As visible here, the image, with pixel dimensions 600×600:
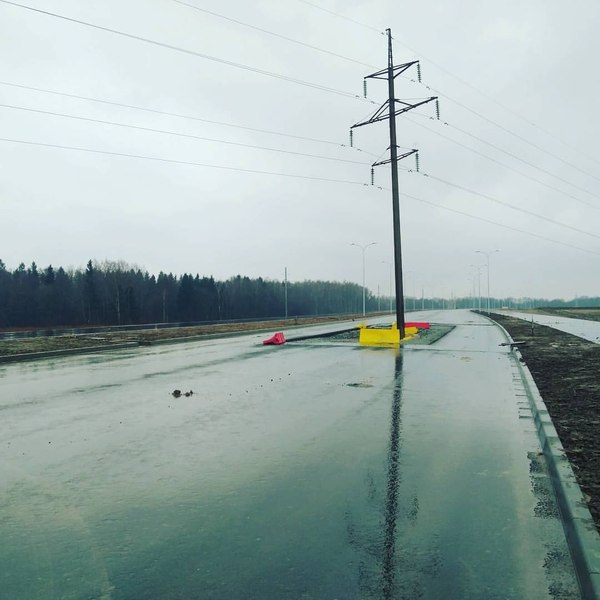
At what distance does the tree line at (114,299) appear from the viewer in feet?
328

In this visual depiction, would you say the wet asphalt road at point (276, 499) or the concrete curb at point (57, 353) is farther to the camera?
the concrete curb at point (57, 353)

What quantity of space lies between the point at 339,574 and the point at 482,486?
2.33 meters

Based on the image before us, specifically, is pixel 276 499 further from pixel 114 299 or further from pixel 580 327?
pixel 114 299

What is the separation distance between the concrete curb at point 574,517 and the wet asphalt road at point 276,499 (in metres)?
0.09

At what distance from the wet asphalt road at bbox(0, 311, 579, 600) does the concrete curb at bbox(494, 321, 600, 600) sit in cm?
9

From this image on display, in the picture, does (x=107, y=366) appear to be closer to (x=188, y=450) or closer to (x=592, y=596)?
(x=188, y=450)

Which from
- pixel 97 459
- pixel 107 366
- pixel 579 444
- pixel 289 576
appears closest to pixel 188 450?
pixel 97 459

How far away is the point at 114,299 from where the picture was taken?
113 metres

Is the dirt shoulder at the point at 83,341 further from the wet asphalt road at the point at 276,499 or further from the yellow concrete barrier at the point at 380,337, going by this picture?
the wet asphalt road at the point at 276,499

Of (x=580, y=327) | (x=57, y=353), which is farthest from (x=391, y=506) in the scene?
(x=580, y=327)

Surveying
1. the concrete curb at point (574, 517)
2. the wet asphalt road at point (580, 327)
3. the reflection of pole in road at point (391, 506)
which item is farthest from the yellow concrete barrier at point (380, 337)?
the concrete curb at point (574, 517)

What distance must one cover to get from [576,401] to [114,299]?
4504 inches

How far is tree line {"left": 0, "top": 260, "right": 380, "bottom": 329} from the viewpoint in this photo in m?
99.9

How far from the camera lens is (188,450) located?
20.2ft
